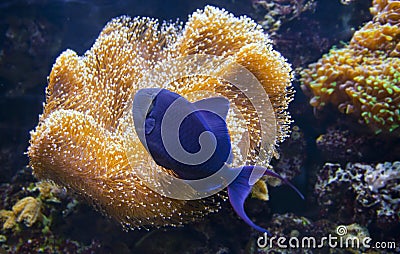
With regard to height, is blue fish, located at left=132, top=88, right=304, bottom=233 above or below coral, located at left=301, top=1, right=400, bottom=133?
below

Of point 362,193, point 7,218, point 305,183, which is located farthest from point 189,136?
point 7,218

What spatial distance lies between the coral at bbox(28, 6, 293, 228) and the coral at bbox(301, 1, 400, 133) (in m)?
0.85

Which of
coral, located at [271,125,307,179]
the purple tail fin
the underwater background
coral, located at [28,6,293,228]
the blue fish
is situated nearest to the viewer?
the purple tail fin

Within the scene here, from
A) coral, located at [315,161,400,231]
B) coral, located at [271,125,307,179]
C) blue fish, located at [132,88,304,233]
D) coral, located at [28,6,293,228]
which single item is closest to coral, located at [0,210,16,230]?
coral, located at [28,6,293,228]

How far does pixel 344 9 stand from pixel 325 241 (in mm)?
3130

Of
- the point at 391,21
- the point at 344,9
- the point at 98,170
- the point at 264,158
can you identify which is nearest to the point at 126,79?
the point at 98,170

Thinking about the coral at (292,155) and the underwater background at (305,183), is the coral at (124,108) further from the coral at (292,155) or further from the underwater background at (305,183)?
the coral at (292,155)

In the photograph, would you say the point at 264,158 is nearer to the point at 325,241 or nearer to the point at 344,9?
the point at 325,241

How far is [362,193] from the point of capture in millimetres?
3111

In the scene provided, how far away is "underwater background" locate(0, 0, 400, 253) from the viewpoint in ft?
10.3

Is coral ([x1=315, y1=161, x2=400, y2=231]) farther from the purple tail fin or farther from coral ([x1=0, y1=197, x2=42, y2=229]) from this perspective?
coral ([x1=0, y1=197, x2=42, y2=229])

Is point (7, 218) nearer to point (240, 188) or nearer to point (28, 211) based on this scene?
point (28, 211)

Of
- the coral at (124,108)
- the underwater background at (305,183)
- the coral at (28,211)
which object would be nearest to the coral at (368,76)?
the underwater background at (305,183)

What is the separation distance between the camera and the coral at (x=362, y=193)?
2.99 m
